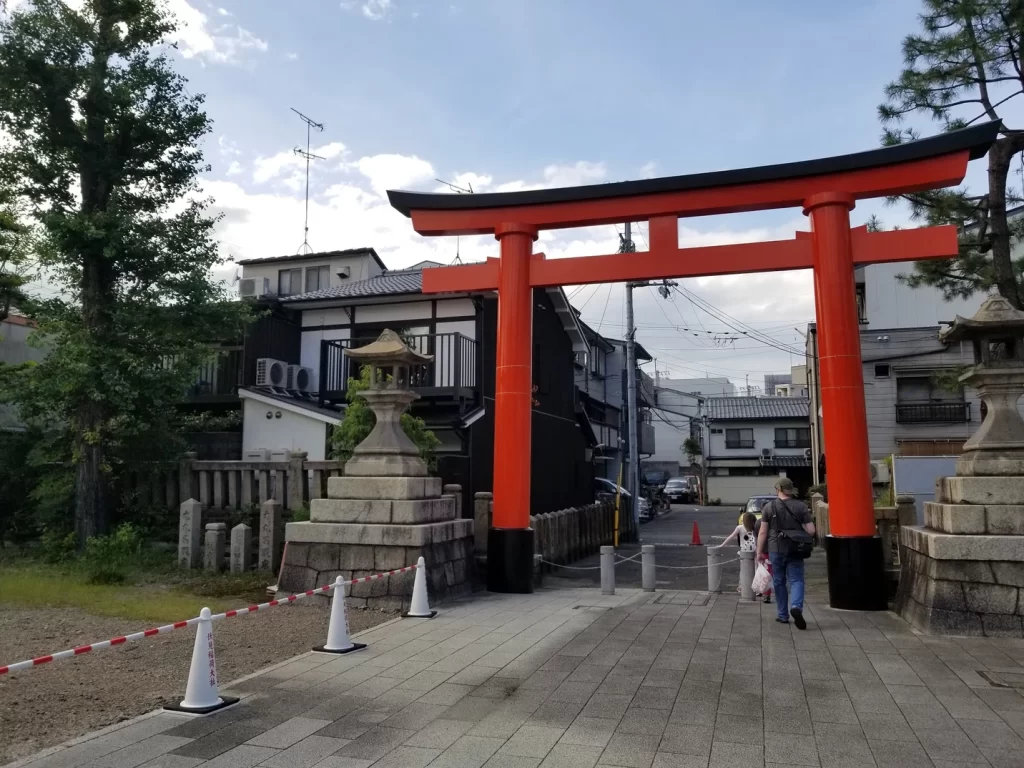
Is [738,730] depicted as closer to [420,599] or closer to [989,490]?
[420,599]

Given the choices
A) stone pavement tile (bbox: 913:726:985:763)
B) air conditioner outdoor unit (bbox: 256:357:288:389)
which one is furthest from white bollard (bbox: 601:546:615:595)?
air conditioner outdoor unit (bbox: 256:357:288:389)

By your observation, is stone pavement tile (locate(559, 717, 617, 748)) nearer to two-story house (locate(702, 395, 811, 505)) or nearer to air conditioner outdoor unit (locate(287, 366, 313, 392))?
air conditioner outdoor unit (locate(287, 366, 313, 392))

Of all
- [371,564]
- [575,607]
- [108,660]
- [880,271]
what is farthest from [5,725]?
[880,271]

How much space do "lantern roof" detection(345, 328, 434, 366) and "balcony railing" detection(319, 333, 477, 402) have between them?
6080mm

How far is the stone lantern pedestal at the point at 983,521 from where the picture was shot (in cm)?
778

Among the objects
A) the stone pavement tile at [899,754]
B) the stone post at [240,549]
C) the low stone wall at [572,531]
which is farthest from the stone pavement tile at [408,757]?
the low stone wall at [572,531]

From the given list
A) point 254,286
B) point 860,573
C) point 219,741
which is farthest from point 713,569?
point 254,286

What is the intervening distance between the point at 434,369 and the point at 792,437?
124 ft

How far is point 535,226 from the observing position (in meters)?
11.6

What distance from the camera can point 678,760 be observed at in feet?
14.6

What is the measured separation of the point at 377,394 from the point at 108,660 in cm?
467

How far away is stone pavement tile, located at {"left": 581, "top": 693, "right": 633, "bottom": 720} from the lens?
5309 millimetres

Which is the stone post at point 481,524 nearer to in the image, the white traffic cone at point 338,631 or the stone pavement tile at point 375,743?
the white traffic cone at point 338,631

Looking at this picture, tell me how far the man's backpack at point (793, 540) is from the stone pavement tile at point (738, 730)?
372 cm
